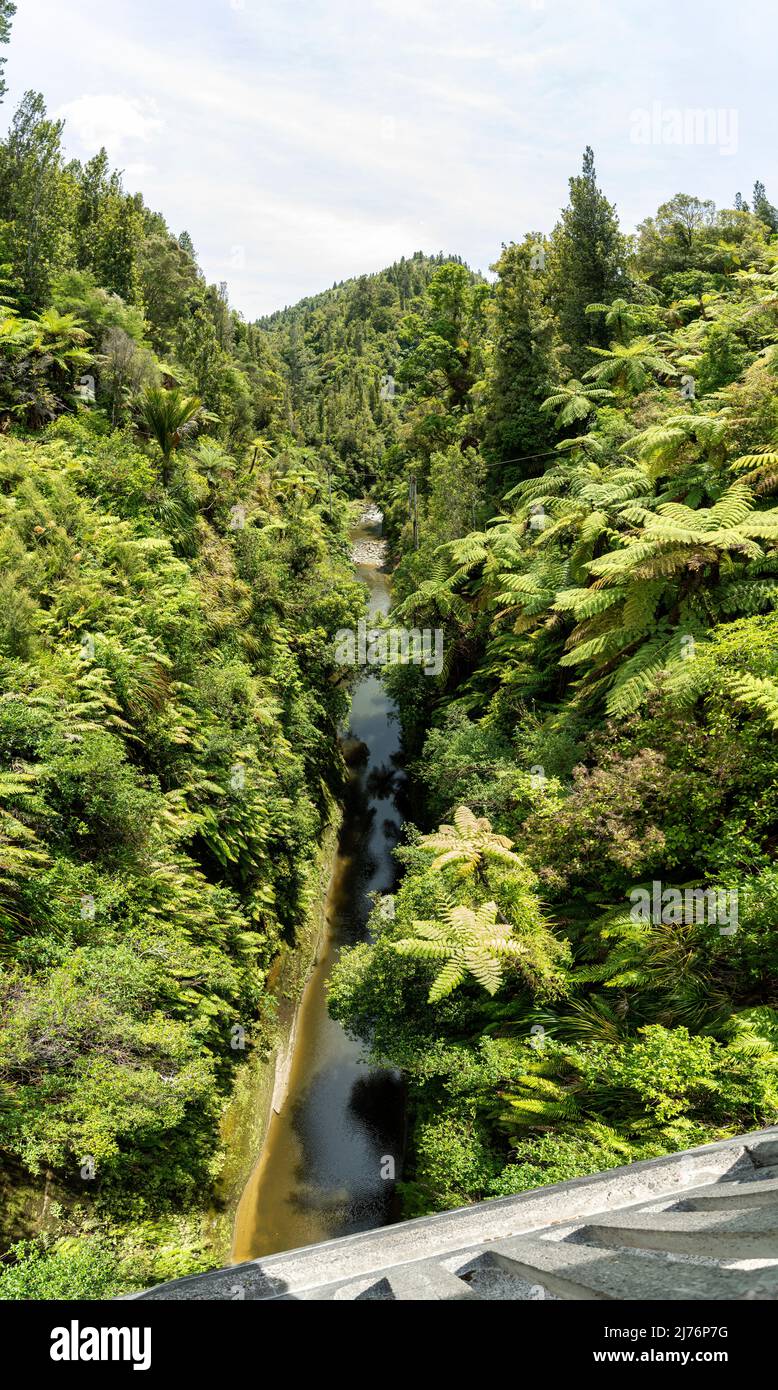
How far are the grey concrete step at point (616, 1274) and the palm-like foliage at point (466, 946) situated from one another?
4.36 meters

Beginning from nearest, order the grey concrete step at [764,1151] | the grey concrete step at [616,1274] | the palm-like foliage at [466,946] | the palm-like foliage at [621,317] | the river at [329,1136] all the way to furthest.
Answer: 1. the grey concrete step at [616,1274]
2. the grey concrete step at [764,1151]
3. the palm-like foliage at [466,946]
4. the river at [329,1136]
5. the palm-like foliage at [621,317]

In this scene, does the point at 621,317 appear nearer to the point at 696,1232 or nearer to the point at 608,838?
the point at 608,838

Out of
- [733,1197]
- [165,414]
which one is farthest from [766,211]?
[733,1197]

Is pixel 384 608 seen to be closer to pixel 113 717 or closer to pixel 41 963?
pixel 113 717

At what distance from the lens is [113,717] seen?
900 centimetres

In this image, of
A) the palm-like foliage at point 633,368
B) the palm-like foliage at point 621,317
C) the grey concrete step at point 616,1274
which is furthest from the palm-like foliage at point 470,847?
the palm-like foliage at point 621,317

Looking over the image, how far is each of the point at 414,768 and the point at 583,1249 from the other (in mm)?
13516

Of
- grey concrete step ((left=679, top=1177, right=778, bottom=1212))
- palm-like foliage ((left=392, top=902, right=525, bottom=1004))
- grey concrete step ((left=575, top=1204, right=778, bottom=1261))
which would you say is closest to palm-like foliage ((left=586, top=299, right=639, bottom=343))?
palm-like foliage ((left=392, top=902, right=525, bottom=1004))

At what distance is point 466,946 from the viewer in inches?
289

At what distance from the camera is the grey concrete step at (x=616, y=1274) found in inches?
64.6

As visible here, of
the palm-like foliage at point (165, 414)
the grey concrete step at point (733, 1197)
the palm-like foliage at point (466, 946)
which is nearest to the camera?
the grey concrete step at point (733, 1197)

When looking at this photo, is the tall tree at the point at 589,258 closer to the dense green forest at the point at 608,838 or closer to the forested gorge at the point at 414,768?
the forested gorge at the point at 414,768

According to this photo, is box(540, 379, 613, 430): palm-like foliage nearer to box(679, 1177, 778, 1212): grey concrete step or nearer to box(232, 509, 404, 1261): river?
box(232, 509, 404, 1261): river
